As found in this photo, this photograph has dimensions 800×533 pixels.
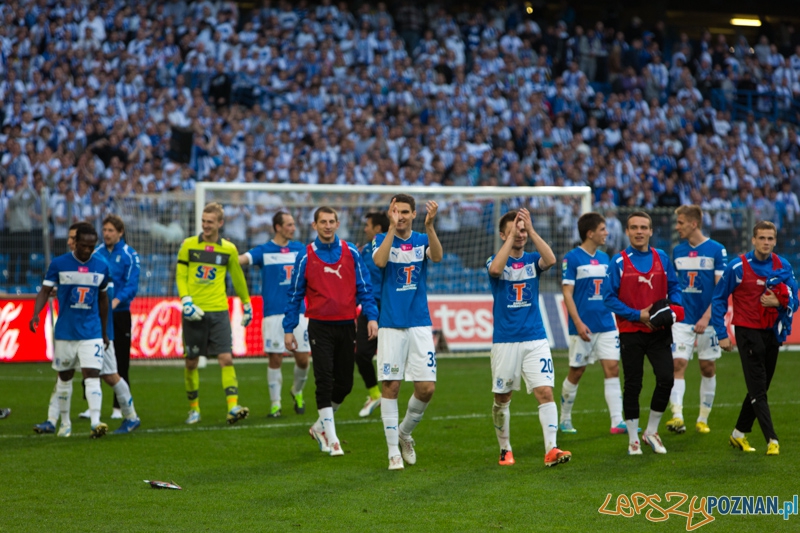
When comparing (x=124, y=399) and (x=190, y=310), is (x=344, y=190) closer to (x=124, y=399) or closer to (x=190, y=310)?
(x=190, y=310)

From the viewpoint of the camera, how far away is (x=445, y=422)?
1066 centimetres

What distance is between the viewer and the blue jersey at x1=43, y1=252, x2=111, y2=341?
9547mm

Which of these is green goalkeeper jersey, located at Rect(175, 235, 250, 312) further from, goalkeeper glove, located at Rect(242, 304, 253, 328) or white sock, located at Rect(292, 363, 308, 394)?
white sock, located at Rect(292, 363, 308, 394)

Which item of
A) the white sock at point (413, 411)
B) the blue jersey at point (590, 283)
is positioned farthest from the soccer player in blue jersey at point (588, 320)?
the white sock at point (413, 411)

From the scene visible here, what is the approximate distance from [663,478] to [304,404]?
222 inches

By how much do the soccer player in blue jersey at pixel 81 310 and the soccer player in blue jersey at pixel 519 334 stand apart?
4.20m

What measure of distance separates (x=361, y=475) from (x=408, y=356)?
3.57ft

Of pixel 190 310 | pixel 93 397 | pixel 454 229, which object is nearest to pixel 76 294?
pixel 93 397

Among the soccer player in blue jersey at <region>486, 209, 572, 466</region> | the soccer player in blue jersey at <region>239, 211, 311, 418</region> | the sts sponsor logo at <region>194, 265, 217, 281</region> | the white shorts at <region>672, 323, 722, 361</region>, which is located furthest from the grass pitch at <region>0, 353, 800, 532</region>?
the sts sponsor logo at <region>194, 265, 217, 281</region>

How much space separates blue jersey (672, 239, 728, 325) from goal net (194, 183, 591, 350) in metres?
7.00

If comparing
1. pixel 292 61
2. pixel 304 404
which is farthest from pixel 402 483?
pixel 292 61

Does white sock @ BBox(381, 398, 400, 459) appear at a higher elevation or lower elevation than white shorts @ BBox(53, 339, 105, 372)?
lower

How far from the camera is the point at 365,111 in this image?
937 inches

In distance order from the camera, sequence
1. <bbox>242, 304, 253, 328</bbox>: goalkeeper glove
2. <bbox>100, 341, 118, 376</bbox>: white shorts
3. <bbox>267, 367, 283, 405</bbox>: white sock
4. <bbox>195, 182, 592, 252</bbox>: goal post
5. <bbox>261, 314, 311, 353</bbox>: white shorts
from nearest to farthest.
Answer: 1. <bbox>100, 341, 118, 376</bbox>: white shorts
2. <bbox>242, 304, 253, 328</bbox>: goalkeeper glove
3. <bbox>267, 367, 283, 405</bbox>: white sock
4. <bbox>261, 314, 311, 353</bbox>: white shorts
5. <bbox>195, 182, 592, 252</bbox>: goal post
